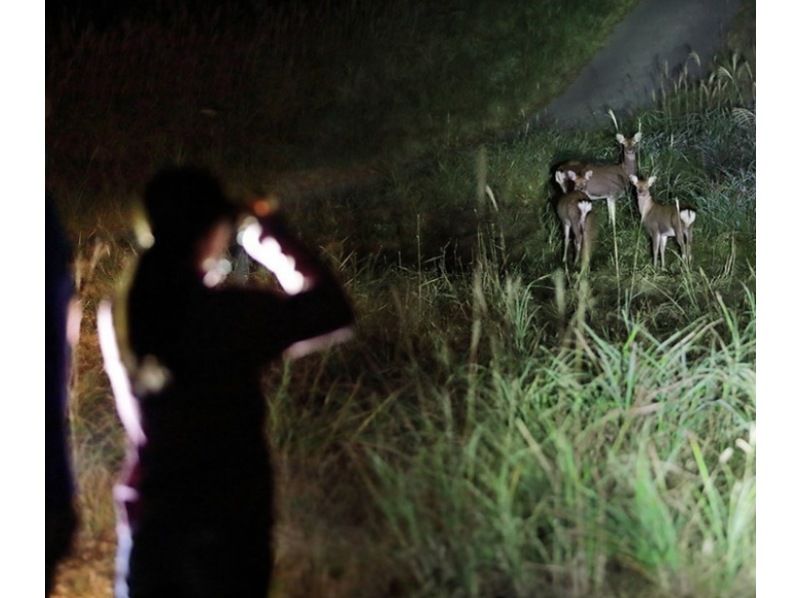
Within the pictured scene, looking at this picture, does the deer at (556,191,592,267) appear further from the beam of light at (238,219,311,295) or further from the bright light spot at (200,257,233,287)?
the bright light spot at (200,257,233,287)

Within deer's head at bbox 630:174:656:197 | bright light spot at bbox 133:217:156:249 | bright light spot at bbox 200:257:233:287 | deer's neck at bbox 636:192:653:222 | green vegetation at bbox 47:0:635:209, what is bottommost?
bright light spot at bbox 200:257:233:287

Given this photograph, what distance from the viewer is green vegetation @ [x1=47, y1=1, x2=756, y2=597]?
2355 millimetres

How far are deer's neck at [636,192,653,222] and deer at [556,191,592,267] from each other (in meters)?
0.15

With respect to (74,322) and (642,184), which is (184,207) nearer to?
(74,322)

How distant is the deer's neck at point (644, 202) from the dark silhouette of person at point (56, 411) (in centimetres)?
161

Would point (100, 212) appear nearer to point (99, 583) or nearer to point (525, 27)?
point (99, 583)

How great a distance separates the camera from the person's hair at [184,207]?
2.47m

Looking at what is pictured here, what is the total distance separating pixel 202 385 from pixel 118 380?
247 mm

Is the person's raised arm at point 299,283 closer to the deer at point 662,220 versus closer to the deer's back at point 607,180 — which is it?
the deer's back at point 607,180

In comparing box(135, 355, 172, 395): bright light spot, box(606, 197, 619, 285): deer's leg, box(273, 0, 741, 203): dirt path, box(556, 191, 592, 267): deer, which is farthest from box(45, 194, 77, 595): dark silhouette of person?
box(606, 197, 619, 285): deer's leg

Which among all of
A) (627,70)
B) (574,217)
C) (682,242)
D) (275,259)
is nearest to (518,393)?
(574,217)

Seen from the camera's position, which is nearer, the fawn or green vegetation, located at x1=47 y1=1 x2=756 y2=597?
green vegetation, located at x1=47 y1=1 x2=756 y2=597
